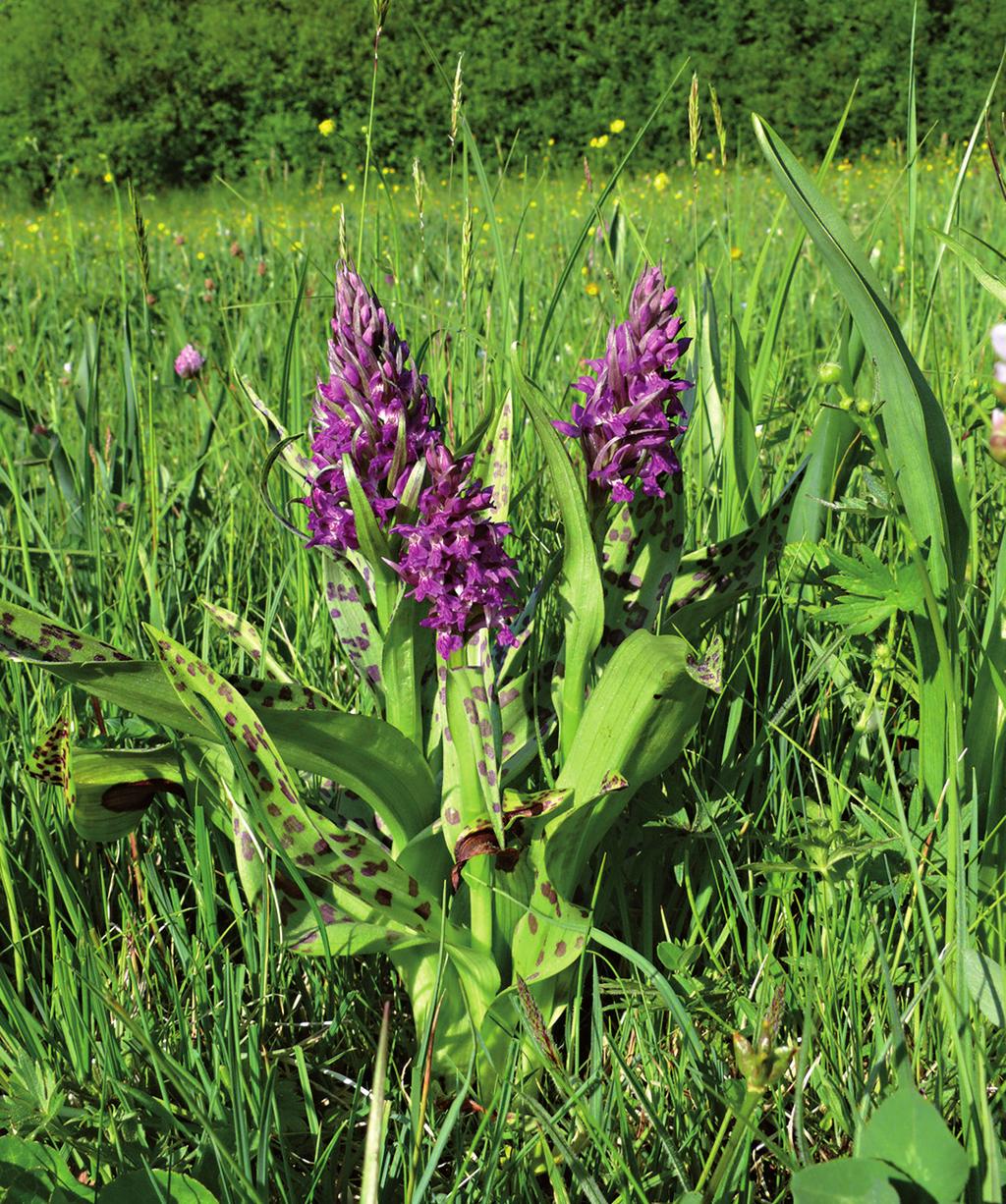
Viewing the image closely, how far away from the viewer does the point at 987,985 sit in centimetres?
72

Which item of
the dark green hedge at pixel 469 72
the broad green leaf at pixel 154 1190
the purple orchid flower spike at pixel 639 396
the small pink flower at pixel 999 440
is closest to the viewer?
the small pink flower at pixel 999 440

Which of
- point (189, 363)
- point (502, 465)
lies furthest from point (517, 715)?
point (189, 363)

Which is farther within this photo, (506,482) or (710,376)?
(710,376)

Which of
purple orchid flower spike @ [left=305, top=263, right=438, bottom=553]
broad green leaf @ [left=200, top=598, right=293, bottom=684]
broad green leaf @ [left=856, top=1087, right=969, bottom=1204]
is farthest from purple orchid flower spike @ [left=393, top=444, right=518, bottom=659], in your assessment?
broad green leaf @ [left=856, top=1087, right=969, bottom=1204]

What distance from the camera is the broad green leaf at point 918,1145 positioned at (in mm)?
564

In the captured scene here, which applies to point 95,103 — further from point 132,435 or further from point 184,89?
point 132,435

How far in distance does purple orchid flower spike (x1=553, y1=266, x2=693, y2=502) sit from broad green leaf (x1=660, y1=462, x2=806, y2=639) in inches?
4.5

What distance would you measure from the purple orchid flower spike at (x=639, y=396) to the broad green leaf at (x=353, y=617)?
0.75ft

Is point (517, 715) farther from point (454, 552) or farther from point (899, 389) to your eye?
point (899, 389)

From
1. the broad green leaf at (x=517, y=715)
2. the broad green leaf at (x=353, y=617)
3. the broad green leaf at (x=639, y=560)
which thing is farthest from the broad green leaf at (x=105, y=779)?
the broad green leaf at (x=639, y=560)

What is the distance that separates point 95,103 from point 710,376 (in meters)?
17.1

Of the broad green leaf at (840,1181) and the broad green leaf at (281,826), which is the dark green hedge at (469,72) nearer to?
the broad green leaf at (281,826)

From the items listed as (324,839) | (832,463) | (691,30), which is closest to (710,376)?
(832,463)

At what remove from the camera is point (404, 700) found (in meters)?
0.85
